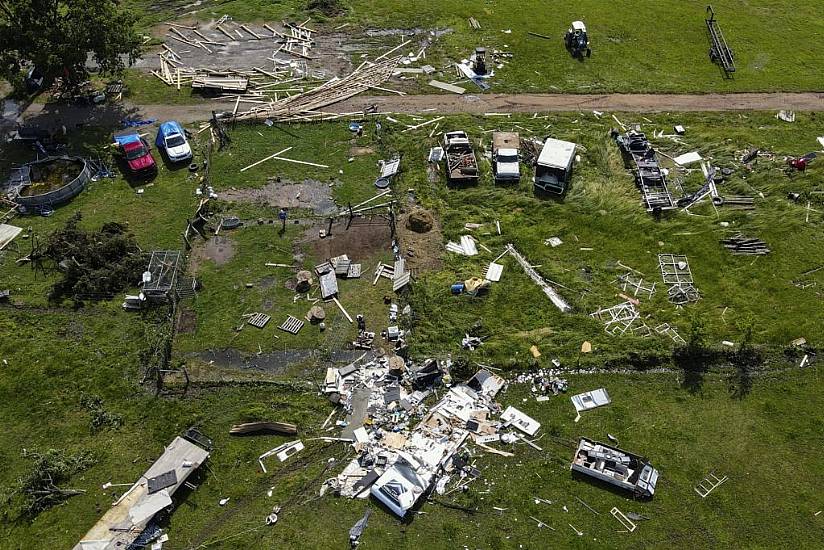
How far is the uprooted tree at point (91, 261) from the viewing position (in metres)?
33.6

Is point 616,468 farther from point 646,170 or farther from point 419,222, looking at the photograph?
point 646,170

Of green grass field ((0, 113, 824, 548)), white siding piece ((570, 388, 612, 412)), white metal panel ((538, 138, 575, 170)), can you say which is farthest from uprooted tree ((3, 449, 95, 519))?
white metal panel ((538, 138, 575, 170))

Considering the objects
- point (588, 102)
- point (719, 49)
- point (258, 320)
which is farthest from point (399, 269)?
point (719, 49)

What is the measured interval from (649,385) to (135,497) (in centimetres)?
2613

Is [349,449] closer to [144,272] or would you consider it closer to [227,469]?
[227,469]

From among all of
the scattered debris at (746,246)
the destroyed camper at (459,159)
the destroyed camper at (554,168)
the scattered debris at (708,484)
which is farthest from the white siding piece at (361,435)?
the scattered debris at (746,246)

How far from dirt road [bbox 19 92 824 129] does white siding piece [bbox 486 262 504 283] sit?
16731 millimetres

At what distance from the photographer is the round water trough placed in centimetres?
3800

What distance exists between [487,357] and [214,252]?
18.6 meters

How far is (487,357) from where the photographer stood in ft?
102

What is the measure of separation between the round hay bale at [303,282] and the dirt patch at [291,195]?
579 cm

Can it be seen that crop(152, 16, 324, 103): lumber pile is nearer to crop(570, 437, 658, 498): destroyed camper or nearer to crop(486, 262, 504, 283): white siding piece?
crop(486, 262, 504, 283): white siding piece

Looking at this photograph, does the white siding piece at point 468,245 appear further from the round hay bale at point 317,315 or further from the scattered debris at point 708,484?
the scattered debris at point 708,484

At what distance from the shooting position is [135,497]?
25438mm
